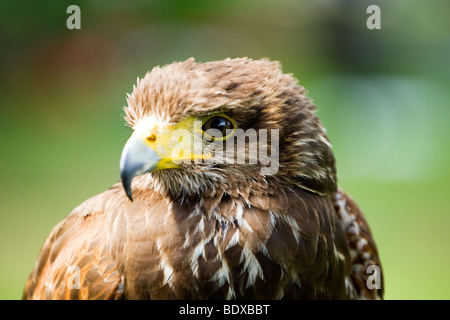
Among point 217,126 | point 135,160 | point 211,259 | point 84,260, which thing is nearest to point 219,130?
point 217,126

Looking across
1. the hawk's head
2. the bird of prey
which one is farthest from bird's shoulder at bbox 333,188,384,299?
the hawk's head

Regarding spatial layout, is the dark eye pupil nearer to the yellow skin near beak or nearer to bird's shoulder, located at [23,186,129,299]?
the yellow skin near beak

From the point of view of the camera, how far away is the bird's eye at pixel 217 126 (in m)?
2.21

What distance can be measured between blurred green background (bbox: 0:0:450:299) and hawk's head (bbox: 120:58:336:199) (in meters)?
5.31

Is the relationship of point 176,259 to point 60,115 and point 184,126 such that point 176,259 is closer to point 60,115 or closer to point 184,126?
Answer: point 184,126

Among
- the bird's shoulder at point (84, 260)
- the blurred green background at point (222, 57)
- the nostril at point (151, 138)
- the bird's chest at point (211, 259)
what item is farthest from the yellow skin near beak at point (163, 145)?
the blurred green background at point (222, 57)

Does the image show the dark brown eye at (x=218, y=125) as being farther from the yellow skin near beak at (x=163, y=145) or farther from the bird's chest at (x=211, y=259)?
the bird's chest at (x=211, y=259)

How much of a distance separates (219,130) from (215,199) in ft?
0.94

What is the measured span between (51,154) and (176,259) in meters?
6.59

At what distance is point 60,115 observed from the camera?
8711mm

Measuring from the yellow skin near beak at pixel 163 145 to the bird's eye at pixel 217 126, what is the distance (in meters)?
0.03

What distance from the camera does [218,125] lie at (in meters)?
2.21

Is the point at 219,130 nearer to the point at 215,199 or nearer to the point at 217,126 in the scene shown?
the point at 217,126
